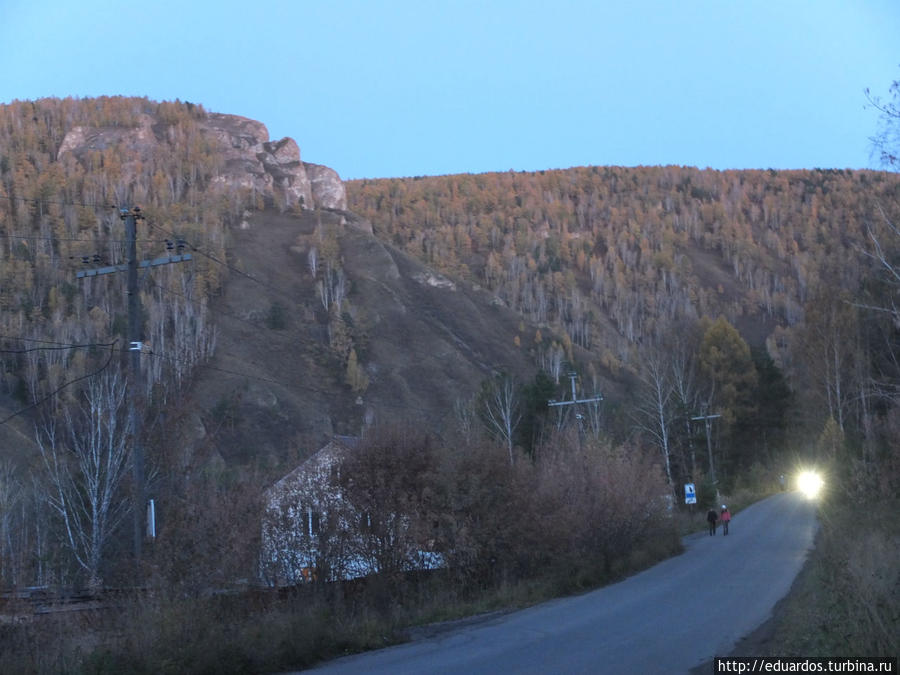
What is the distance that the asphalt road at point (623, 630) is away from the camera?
1027 centimetres

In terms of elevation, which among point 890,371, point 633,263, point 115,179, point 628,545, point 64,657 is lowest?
point 628,545

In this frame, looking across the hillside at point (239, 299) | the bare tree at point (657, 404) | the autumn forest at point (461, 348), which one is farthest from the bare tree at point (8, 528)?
the bare tree at point (657, 404)

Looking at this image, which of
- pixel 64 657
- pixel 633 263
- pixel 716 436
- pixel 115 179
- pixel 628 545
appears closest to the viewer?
pixel 64 657

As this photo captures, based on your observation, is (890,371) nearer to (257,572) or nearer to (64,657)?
(257,572)

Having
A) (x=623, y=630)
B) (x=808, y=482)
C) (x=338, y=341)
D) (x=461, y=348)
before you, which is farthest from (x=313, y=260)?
(x=623, y=630)

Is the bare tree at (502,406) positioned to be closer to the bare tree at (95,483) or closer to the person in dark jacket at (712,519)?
the person in dark jacket at (712,519)

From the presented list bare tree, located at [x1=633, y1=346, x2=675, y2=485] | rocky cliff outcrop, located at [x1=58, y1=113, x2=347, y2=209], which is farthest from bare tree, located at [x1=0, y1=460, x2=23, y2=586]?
rocky cliff outcrop, located at [x1=58, y1=113, x2=347, y2=209]

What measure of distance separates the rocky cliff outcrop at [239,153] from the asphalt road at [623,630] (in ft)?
360

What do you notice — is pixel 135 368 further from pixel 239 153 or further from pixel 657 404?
pixel 239 153

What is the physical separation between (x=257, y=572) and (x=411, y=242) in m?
138

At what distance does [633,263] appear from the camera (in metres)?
158

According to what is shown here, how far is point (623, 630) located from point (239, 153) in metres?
138

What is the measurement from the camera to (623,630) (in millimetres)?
12469

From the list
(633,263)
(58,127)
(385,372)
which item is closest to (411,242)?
(633,263)
